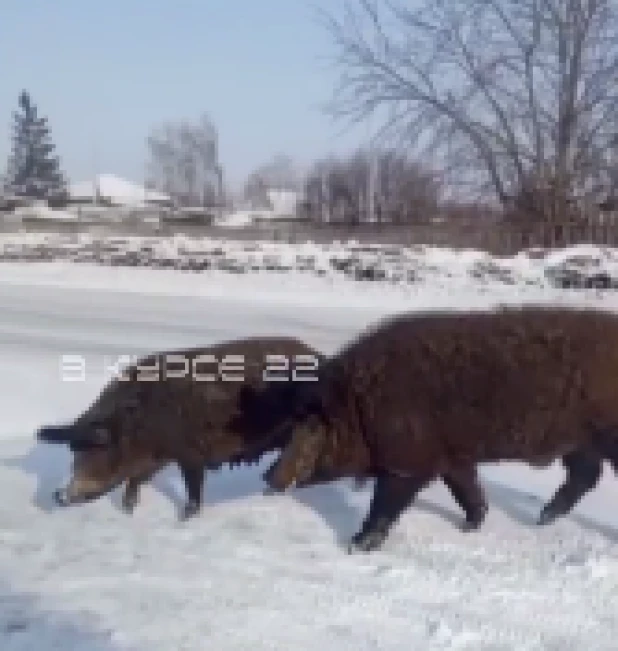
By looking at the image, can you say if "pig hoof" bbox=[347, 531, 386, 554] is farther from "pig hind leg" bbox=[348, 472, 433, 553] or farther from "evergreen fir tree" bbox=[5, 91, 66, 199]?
"evergreen fir tree" bbox=[5, 91, 66, 199]

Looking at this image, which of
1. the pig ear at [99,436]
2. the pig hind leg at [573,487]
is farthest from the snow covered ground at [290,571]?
the pig ear at [99,436]

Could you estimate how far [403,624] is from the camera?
4008 mm

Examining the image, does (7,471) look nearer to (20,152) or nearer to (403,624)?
(403,624)

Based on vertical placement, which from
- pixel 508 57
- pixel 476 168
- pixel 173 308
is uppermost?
pixel 508 57

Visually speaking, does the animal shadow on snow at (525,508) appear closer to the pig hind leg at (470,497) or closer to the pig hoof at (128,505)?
the pig hind leg at (470,497)

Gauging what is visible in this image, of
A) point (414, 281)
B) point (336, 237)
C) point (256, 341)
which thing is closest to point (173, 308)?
point (414, 281)

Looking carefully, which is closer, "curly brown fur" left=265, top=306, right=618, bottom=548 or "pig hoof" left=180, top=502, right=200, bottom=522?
"curly brown fur" left=265, top=306, right=618, bottom=548

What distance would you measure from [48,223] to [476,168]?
1542cm

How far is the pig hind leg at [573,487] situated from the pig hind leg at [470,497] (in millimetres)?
348

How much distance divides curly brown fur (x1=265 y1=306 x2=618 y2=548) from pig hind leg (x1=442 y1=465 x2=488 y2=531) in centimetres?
20

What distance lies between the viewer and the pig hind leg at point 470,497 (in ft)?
17.3

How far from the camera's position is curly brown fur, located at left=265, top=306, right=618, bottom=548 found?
4.71 meters

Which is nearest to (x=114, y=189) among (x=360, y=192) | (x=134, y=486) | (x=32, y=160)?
(x=32, y=160)

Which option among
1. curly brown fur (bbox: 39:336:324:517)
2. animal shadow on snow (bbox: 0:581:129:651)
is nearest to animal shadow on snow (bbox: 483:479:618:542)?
curly brown fur (bbox: 39:336:324:517)
